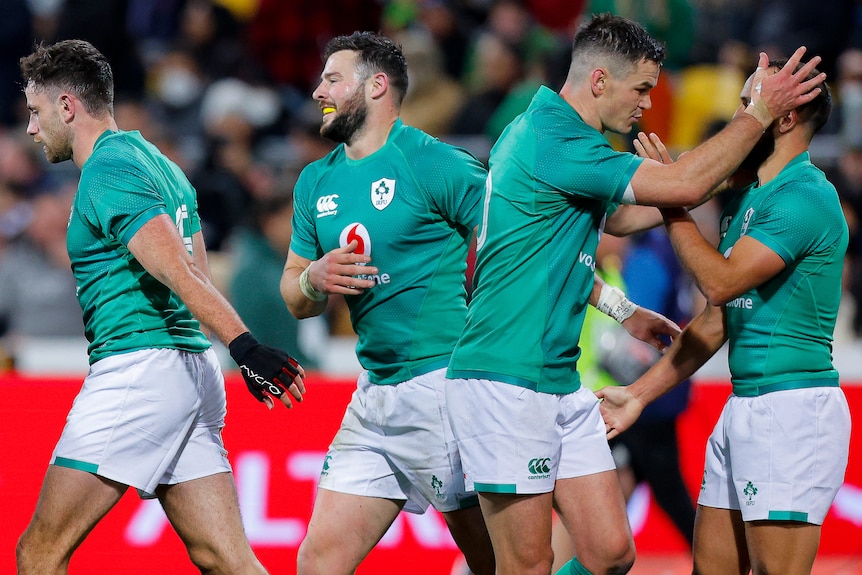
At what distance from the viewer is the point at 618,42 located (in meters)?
4.65

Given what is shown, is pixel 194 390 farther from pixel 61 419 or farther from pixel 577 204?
pixel 61 419

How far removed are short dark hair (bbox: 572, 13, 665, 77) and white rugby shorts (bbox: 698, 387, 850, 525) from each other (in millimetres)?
1404

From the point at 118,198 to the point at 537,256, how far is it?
165cm

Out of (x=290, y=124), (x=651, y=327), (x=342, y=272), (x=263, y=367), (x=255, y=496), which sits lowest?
(x=255, y=496)

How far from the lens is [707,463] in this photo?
4.91m

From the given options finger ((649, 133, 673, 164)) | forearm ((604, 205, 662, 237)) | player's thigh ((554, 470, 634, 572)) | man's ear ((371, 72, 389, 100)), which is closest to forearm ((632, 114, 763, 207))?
finger ((649, 133, 673, 164))

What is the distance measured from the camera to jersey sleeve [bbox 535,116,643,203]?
4426mm

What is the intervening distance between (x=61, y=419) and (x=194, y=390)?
7.86 feet

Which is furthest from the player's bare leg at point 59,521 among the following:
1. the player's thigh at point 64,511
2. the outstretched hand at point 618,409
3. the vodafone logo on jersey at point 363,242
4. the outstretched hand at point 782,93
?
the outstretched hand at point 782,93

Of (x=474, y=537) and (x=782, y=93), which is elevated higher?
(x=782, y=93)

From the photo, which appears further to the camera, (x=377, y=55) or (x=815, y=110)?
(x=377, y=55)

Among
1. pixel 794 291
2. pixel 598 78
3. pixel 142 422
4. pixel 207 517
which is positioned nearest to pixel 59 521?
pixel 142 422

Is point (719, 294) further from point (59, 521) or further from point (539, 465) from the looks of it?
point (59, 521)

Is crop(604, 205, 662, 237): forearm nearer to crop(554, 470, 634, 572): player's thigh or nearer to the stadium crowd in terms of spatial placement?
crop(554, 470, 634, 572): player's thigh
